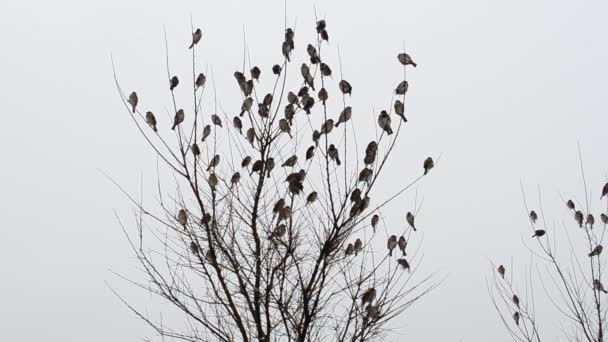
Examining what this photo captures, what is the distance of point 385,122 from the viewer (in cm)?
524

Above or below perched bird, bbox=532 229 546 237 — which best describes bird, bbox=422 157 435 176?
below

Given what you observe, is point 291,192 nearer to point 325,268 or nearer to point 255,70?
point 325,268

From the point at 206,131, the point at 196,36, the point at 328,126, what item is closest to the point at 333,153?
the point at 328,126

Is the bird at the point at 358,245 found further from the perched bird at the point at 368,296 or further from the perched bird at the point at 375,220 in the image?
the perched bird at the point at 368,296

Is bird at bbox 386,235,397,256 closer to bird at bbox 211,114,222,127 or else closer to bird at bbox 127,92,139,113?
bird at bbox 211,114,222,127

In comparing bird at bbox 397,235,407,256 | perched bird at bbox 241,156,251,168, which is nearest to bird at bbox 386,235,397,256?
bird at bbox 397,235,407,256

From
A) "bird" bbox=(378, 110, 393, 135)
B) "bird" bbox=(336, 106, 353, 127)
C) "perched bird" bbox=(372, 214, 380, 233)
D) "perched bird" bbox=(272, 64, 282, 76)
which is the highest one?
"perched bird" bbox=(272, 64, 282, 76)

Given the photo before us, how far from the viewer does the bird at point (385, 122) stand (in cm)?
524

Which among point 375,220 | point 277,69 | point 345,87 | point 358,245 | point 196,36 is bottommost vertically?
point 358,245

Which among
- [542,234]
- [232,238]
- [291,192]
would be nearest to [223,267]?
[232,238]

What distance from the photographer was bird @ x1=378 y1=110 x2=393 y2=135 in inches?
206

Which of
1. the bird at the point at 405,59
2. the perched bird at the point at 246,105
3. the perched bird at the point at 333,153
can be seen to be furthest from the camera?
the perched bird at the point at 246,105

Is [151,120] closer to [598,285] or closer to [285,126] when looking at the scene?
[285,126]

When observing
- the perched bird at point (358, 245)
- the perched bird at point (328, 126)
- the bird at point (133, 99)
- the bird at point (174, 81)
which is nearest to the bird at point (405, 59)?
the perched bird at point (328, 126)
